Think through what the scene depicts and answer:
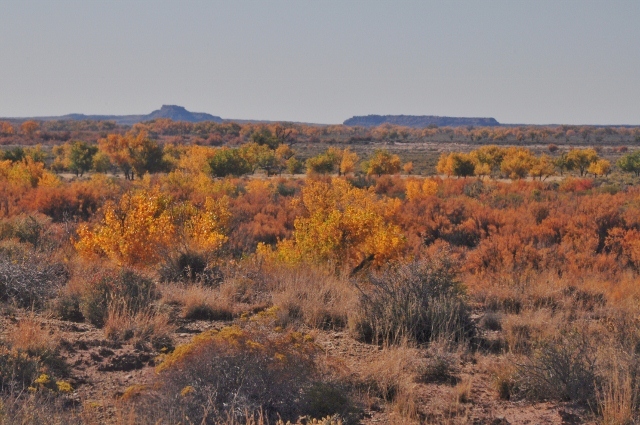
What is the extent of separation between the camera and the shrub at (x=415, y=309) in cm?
689

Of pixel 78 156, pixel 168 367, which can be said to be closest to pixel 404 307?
pixel 168 367

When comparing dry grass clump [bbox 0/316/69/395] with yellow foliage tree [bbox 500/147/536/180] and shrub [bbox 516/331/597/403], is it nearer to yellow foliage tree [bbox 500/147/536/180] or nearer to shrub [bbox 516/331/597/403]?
shrub [bbox 516/331/597/403]

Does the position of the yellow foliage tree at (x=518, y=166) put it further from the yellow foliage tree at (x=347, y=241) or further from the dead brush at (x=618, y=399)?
the dead brush at (x=618, y=399)

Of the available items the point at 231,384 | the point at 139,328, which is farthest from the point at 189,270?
the point at 231,384

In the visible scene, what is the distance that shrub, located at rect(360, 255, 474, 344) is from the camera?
6891mm

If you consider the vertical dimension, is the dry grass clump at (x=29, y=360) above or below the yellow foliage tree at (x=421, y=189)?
above

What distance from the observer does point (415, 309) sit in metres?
7.00

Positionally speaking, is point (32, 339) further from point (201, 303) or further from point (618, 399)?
point (618, 399)

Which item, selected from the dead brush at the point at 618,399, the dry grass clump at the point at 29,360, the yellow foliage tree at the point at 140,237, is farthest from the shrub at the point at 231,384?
the yellow foliage tree at the point at 140,237

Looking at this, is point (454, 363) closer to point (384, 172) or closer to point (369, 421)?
point (369, 421)

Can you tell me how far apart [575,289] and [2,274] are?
8.47 m

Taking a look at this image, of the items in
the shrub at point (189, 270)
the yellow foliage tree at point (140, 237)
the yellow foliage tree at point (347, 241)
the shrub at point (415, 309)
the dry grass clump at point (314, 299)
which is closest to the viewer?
the shrub at point (415, 309)

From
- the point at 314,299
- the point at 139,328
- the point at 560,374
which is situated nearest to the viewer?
the point at 560,374

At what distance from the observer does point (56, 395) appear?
496cm
